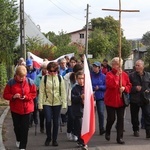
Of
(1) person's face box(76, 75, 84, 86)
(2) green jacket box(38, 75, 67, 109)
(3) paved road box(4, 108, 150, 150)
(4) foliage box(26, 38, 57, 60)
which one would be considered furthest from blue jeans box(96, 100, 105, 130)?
(4) foliage box(26, 38, 57, 60)

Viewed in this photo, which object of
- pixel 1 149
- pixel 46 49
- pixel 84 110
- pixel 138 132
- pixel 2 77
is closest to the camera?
pixel 84 110

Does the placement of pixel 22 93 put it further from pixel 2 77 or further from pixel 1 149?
pixel 2 77

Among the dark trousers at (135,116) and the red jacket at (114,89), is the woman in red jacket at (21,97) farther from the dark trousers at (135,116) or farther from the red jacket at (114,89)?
the dark trousers at (135,116)

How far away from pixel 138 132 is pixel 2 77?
1178 cm

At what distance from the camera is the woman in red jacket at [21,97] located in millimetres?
7574

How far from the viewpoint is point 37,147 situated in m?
8.38

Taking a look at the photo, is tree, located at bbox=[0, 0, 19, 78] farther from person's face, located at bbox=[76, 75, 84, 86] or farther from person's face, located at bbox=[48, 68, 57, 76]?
person's face, located at bbox=[76, 75, 84, 86]

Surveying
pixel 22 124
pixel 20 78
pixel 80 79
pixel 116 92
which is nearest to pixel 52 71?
pixel 80 79

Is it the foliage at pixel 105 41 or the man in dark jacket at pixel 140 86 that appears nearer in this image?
the man in dark jacket at pixel 140 86

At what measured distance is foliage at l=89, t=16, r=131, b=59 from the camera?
204ft

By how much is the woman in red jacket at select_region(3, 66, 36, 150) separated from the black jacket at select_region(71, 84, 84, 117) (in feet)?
2.74

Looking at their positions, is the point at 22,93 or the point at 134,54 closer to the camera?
the point at 22,93

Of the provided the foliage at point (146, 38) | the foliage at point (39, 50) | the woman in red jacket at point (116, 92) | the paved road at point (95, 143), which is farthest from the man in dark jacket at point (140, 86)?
the foliage at point (146, 38)

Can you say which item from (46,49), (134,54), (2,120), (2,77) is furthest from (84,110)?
(134,54)
